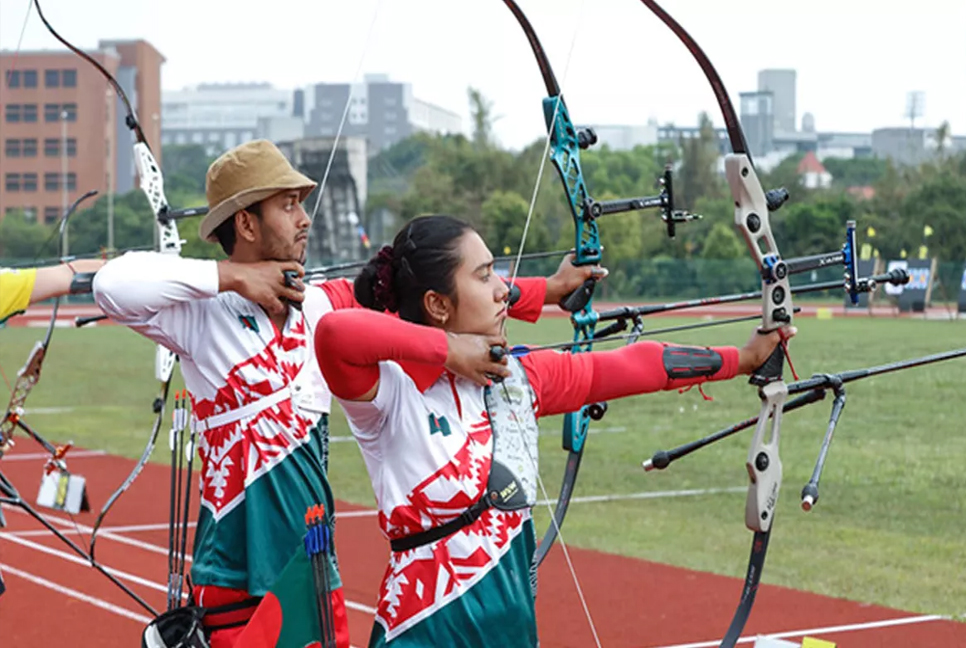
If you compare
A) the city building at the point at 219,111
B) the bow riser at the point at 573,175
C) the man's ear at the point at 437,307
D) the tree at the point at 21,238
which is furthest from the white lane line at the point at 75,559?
the city building at the point at 219,111

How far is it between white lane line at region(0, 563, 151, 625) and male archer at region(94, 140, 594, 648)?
3048 mm

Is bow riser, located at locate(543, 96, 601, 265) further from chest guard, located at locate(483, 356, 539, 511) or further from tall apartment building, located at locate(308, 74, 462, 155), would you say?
tall apartment building, located at locate(308, 74, 462, 155)

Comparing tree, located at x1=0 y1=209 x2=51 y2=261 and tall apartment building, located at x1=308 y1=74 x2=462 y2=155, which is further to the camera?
tall apartment building, located at x1=308 y1=74 x2=462 y2=155

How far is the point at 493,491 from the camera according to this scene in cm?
257

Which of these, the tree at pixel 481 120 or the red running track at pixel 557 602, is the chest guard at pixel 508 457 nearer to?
the red running track at pixel 557 602

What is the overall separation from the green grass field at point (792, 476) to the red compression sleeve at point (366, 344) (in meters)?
4.29

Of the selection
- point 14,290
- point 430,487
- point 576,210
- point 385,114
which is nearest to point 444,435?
point 430,487

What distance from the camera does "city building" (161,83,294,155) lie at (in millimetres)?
120000

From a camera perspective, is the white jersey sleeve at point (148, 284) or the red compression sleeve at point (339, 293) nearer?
the white jersey sleeve at point (148, 284)

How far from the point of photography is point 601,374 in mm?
2764

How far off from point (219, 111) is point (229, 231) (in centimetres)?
12576

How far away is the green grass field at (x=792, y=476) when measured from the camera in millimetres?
7207

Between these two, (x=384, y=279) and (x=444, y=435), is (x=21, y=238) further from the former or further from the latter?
(x=444, y=435)

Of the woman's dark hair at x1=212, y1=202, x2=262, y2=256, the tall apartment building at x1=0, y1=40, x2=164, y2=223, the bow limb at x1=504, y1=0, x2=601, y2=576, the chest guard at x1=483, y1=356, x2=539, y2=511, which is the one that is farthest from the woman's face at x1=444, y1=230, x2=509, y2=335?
the tall apartment building at x1=0, y1=40, x2=164, y2=223
